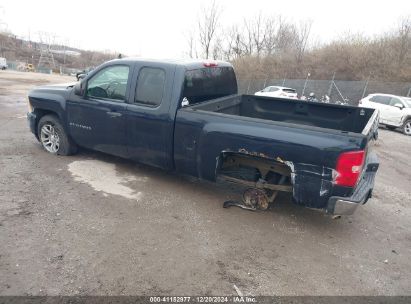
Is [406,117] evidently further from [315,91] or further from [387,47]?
[387,47]

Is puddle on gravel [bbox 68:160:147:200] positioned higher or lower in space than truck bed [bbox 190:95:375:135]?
lower

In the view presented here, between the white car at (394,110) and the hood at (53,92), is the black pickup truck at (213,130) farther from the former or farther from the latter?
the white car at (394,110)

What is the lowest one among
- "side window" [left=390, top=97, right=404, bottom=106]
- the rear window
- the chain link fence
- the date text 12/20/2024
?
the date text 12/20/2024

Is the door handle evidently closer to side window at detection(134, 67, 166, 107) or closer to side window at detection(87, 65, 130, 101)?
side window at detection(87, 65, 130, 101)

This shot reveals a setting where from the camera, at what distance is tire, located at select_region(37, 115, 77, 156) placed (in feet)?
19.2

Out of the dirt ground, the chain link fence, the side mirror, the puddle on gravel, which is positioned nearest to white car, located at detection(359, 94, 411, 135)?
the chain link fence

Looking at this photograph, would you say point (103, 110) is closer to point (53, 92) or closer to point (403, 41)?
point (53, 92)

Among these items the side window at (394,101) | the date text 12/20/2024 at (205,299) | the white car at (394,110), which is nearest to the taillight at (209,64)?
the date text 12/20/2024 at (205,299)

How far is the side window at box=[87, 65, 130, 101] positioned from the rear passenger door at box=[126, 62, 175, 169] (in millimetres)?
226

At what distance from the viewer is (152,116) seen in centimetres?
466

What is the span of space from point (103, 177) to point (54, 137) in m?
1.56

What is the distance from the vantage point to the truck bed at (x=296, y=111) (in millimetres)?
5051

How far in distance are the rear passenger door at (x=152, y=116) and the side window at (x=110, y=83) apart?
8.9 inches

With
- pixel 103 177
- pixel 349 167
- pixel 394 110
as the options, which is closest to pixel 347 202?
pixel 349 167
